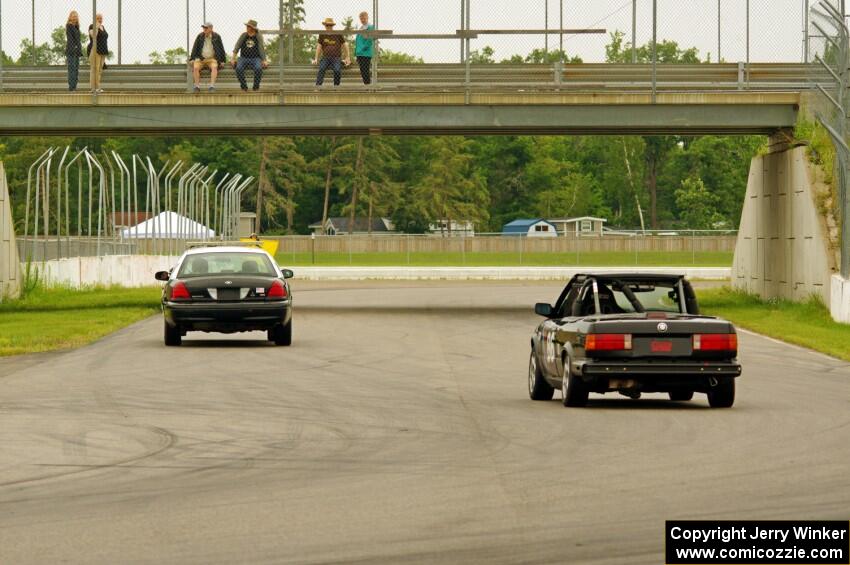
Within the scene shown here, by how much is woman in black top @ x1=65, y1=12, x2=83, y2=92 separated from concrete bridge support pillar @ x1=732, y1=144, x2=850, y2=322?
15.9m

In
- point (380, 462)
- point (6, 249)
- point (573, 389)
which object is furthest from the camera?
point (6, 249)

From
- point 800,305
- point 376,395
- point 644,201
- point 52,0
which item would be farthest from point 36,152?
point 376,395

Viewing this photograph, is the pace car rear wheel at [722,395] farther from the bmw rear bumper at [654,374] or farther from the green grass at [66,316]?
the green grass at [66,316]

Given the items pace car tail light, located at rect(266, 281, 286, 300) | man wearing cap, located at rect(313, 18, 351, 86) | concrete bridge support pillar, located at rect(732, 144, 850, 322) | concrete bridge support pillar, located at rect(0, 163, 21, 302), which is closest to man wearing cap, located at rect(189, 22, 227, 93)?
man wearing cap, located at rect(313, 18, 351, 86)

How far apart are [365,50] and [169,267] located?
73.9 feet

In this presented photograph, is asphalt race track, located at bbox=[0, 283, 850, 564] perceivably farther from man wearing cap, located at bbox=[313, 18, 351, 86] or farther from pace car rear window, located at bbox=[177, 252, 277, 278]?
man wearing cap, located at bbox=[313, 18, 351, 86]

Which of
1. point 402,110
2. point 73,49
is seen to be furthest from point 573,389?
point 73,49

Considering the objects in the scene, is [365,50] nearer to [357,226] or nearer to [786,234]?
[786,234]

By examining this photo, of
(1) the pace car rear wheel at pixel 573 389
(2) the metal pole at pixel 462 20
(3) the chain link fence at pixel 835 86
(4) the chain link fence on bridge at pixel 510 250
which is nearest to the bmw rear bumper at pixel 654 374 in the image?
(1) the pace car rear wheel at pixel 573 389

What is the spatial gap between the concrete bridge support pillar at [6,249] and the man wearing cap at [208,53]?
516 cm

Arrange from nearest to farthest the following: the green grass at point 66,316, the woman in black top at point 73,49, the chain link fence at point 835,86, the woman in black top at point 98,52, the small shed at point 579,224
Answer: the green grass at point 66,316 < the chain link fence at point 835,86 < the woman in black top at point 98,52 < the woman in black top at point 73,49 < the small shed at point 579,224

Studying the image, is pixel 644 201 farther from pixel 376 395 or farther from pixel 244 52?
pixel 376 395

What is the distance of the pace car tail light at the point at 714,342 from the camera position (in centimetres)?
1557

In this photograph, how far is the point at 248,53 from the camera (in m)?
40.0
